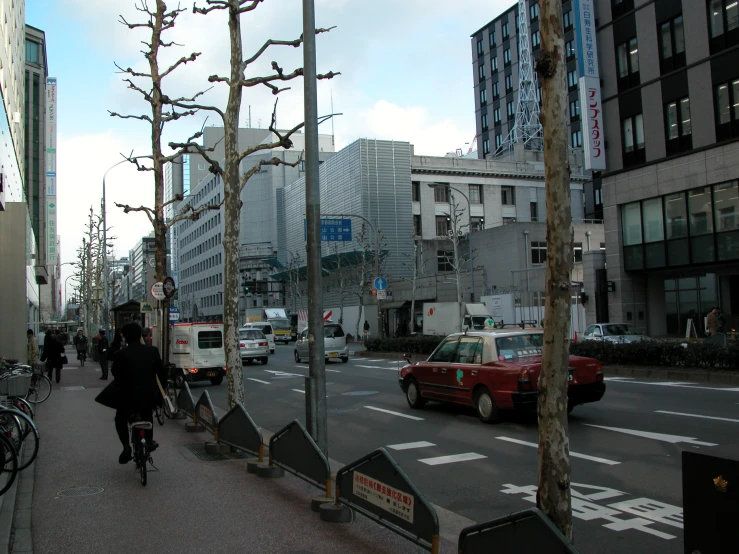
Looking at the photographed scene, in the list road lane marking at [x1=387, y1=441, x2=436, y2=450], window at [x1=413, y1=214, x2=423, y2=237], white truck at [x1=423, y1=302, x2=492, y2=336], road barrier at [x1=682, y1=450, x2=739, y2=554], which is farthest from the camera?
window at [x1=413, y1=214, x2=423, y2=237]

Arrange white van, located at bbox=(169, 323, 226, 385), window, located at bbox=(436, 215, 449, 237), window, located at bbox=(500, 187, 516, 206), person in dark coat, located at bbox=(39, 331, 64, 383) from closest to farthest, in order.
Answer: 1. person in dark coat, located at bbox=(39, 331, 64, 383)
2. white van, located at bbox=(169, 323, 226, 385)
3. window, located at bbox=(436, 215, 449, 237)
4. window, located at bbox=(500, 187, 516, 206)

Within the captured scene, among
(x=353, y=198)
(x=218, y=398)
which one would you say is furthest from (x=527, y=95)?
(x=218, y=398)

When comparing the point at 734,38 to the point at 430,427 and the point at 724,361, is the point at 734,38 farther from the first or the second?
the point at 430,427

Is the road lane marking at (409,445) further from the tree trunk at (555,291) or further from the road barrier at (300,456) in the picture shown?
the tree trunk at (555,291)

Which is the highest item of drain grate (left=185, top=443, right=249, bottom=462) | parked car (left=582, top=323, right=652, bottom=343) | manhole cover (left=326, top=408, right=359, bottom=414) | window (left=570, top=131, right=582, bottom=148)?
window (left=570, top=131, right=582, bottom=148)

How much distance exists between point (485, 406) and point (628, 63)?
1094 inches

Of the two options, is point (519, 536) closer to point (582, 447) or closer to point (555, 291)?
point (555, 291)

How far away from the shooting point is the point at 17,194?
28.3 m

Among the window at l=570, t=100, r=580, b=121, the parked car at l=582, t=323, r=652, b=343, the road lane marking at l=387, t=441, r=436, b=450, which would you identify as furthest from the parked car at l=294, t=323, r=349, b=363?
the window at l=570, t=100, r=580, b=121

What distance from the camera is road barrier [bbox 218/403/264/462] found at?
8451 mm

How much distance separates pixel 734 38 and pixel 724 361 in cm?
1741

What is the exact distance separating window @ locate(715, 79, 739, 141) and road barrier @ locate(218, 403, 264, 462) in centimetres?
2712

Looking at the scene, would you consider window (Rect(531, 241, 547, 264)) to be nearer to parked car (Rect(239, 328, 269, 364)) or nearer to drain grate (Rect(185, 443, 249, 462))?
parked car (Rect(239, 328, 269, 364))

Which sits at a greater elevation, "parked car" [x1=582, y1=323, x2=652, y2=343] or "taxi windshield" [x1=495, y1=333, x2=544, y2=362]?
"taxi windshield" [x1=495, y1=333, x2=544, y2=362]
